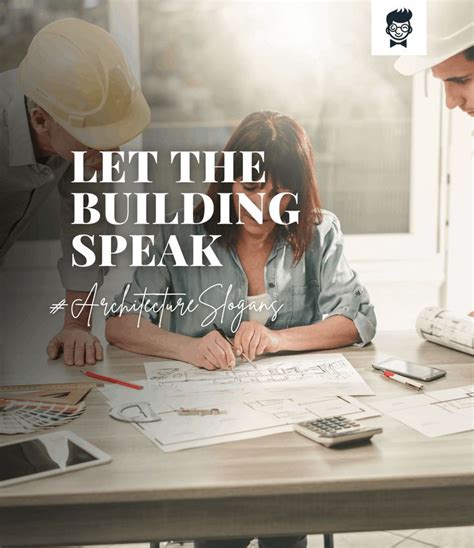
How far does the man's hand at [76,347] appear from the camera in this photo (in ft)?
4.81

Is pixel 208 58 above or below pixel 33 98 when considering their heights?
above

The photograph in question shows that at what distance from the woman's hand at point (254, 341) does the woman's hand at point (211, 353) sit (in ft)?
0.18

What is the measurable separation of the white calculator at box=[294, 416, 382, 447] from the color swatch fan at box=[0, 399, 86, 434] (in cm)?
38

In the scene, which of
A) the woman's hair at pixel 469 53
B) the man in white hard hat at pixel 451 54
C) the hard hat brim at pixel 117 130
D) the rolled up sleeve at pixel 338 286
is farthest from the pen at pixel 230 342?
the woman's hair at pixel 469 53

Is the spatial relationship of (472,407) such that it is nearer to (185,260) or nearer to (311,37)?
(185,260)

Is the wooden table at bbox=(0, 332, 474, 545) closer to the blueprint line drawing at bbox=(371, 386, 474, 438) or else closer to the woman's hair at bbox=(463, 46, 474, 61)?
the blueprint line drawing at bbox=(371, 386, 474, 438)

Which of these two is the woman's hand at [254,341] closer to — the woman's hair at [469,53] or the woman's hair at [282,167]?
the woman's hair at [282,167]

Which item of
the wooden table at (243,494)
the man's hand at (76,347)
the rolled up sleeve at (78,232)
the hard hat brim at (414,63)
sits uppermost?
the hard hat brim at (414,63)

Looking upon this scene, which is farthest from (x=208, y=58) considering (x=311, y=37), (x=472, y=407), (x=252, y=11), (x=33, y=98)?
(x=472, y=407)

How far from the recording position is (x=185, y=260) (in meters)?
1.62

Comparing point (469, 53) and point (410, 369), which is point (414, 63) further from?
point (410, 369)

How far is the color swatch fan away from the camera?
1111mm

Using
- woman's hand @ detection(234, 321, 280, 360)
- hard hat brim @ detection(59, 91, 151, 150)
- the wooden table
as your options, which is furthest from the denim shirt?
the wooden table

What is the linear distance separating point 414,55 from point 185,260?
29.4 inches
